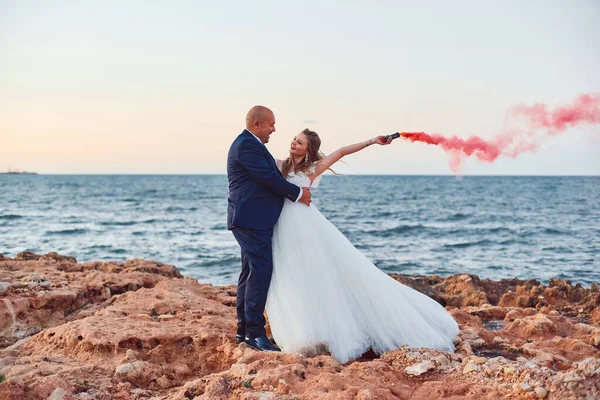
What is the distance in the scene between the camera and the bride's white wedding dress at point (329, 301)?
5.07 meters

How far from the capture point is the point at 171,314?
618 cm

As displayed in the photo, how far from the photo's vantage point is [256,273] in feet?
17.0

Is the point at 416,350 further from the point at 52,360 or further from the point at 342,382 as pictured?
the point at 52,360

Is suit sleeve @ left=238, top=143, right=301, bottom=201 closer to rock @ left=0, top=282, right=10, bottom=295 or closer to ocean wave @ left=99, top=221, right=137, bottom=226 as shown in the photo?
rock @ left=0, top=282, right=10, bottom=295

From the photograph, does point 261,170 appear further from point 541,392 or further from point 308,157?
point 541,392

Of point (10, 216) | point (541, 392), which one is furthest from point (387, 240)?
point (10, 216)

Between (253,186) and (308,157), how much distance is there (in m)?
0.80

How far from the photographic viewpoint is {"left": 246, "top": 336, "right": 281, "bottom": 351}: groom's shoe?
512cm

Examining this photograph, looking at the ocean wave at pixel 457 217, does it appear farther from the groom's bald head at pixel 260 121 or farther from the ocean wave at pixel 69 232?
the groom's bald head at pixel 260 121

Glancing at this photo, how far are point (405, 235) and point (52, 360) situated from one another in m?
20.6

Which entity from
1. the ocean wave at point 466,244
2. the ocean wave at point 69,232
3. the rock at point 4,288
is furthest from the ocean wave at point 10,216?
the rock at point 4,288

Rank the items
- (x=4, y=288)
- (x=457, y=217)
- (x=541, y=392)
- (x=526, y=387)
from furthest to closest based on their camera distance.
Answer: (x=457, y=217), (x=4, y=288), (x=526, y=387), (x=541, y=392)

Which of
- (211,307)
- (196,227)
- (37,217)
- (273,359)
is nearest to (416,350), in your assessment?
(273,359)

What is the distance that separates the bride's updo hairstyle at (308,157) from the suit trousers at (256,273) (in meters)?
0.78
